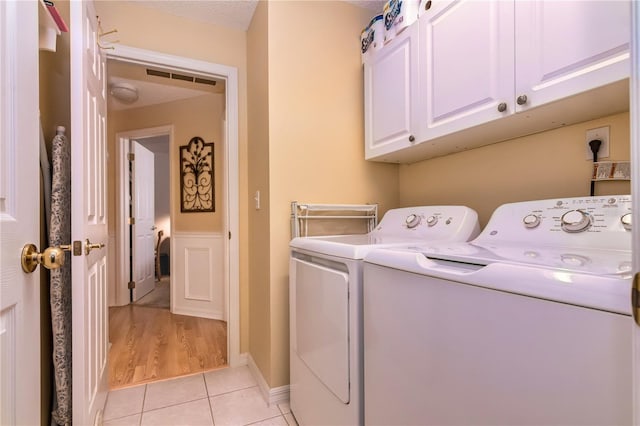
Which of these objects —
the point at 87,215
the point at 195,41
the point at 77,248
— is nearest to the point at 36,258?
the point at 77,248

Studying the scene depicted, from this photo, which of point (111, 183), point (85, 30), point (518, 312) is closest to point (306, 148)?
point (85, 30)

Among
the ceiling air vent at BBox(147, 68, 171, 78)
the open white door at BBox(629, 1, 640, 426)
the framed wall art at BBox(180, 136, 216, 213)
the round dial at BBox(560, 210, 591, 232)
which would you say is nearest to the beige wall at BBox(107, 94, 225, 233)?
the framed wall art at BBox(180, 136, 216, 213)

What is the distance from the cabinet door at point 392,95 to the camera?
1.51m

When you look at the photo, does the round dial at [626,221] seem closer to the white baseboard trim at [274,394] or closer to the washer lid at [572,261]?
the washer lid at [572,261]

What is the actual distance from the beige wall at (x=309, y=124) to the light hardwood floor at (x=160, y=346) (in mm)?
669

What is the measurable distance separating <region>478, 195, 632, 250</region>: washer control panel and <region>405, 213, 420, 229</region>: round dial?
40 cm

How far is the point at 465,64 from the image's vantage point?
4.08 feet

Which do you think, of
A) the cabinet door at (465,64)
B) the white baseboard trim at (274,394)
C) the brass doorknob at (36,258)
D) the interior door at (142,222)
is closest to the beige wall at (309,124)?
the white baseboard trim at (274,394)

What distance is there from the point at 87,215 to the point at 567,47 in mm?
1796

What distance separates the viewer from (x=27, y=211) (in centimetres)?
68

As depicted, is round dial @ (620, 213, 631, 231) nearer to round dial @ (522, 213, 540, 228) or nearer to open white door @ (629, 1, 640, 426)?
round dial @ (522, 213, 540, 228)

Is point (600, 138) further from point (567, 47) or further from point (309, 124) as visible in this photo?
point (309, 124)

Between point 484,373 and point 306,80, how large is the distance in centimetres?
165

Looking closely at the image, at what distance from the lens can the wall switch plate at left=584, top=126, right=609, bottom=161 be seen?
109cm
